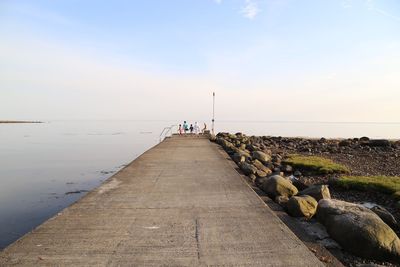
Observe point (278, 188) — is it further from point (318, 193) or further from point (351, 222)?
point (351, 222)

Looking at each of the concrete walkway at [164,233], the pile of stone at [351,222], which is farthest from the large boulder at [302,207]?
the concrete walkway at [164,233]

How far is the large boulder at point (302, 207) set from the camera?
254 inches

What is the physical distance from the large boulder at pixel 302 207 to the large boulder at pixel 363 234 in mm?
778

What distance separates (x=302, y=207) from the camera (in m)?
6.49

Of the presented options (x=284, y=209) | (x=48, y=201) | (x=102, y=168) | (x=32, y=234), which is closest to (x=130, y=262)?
(x=32, y=234)

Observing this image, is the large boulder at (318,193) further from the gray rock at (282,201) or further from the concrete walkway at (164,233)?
the concrete walkway at (164,233)

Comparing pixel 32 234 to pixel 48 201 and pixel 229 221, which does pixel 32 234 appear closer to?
pixel 229 221

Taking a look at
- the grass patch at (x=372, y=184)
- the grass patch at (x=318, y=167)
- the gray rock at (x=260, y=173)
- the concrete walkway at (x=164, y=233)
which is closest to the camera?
the concrete walkway at (x=164, y=233)

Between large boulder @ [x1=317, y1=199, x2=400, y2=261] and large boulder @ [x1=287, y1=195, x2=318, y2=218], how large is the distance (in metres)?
0.78

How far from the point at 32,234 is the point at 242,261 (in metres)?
2.97

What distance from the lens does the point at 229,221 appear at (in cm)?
584

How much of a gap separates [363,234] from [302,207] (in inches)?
63.1

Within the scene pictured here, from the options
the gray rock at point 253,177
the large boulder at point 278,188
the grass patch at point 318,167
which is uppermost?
the large boulder at point 278,188

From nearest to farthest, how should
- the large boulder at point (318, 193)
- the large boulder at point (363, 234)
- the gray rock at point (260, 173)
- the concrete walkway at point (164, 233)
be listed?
1. the concrete walkway at point (164, 233)
2. the large boulder at point (363, 234)
3. the large boulder at point (318, 193)
4. the gray rock at point (260, 173)
